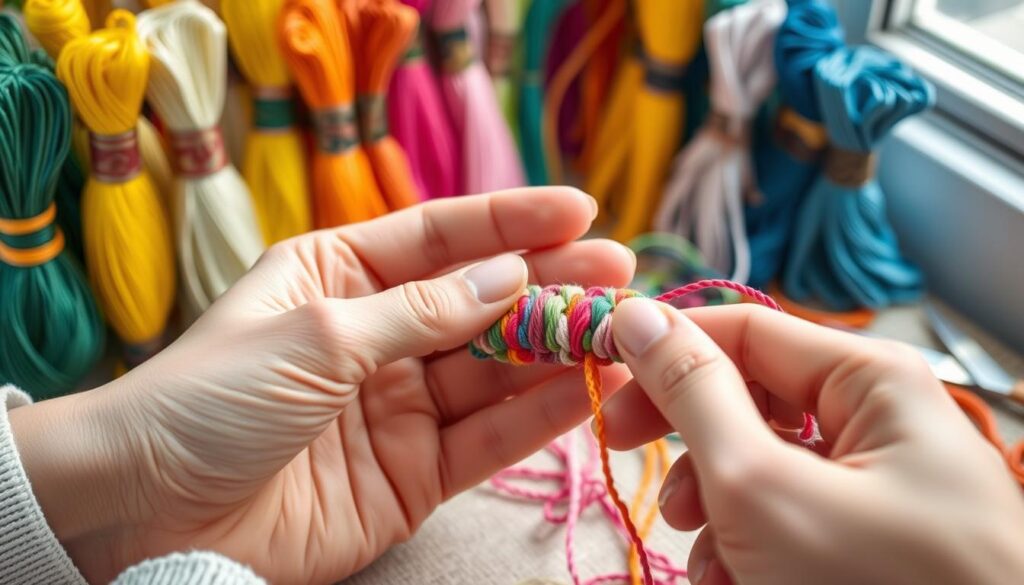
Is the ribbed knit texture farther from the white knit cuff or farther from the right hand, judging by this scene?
the right hand

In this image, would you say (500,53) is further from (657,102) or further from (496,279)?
(496,279)

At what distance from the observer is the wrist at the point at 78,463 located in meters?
0.69

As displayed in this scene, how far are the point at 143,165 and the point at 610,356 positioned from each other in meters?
0.53

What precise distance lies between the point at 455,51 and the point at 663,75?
0.79 feet

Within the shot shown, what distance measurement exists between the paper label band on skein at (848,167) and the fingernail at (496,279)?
46 cm

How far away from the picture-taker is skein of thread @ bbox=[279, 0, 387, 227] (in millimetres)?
915

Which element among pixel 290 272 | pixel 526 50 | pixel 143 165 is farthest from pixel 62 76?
pixel 526 50

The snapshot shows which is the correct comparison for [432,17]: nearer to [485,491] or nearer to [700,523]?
[485,491]

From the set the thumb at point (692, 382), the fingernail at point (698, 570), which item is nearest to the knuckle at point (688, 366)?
the thumb at point (692, 382)

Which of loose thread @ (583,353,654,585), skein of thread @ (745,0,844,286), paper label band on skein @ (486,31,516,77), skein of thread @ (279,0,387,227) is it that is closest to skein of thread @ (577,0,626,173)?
paper label band on skein @ (486,31,516,77)

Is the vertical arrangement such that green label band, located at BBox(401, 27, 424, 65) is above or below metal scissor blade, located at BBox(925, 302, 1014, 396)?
above

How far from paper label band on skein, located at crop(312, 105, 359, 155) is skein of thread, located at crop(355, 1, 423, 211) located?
0.08 feet

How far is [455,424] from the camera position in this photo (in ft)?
2.78

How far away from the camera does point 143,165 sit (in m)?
0.94
